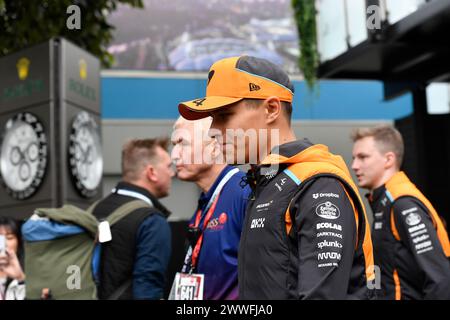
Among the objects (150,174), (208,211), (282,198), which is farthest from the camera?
(150,174)

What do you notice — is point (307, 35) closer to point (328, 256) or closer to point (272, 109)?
point (272, 109)

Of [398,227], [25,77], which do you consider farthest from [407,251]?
[25,77]

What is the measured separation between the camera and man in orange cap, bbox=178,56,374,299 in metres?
2.04

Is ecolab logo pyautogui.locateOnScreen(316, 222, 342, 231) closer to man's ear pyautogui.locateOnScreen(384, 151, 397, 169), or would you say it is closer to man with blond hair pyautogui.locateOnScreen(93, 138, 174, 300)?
man with blond hair pyautogui.locateOnScreen(93, 138, 174, 300)

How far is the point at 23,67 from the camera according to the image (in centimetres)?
672

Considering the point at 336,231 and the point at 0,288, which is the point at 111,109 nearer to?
the point at 0,288

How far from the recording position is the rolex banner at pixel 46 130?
6480mm

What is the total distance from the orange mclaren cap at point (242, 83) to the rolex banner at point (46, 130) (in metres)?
4.31

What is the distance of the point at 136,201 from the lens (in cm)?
457

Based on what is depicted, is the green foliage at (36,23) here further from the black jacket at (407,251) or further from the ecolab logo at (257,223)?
the ecolab logo at (257,223)

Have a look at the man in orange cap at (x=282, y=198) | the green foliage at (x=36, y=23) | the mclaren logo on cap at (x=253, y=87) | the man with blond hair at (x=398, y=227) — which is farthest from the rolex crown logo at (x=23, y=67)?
the mclaren logo on cap at (x=253, y=87)

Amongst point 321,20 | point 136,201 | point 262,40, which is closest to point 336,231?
point 136,201

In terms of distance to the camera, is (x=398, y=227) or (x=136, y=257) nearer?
(x=136, y=257)

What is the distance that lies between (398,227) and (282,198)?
2511mm
